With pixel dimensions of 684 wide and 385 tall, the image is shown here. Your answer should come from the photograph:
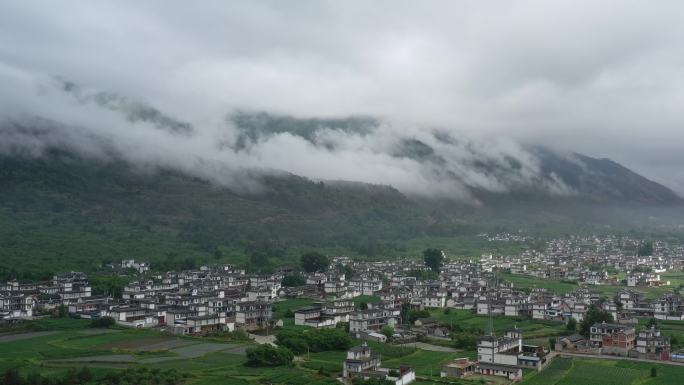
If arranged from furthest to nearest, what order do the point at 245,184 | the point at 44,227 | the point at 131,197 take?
the point at 245,184, the point at 131,197, the point at 44,227

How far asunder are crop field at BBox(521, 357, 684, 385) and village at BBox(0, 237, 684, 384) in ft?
3.51

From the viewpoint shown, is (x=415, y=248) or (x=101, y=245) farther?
(x=415, y=248)

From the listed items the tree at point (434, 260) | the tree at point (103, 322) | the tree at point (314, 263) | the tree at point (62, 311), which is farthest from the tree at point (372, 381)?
the tree at point (434, 260)

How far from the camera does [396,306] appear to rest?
56.2m

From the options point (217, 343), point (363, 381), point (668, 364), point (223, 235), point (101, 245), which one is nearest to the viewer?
point (363, 381)

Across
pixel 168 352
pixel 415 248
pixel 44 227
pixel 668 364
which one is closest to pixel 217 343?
pixel 168 352

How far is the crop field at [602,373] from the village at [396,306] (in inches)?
42.1

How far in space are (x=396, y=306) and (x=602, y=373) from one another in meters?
24.0

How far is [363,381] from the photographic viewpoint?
3011cm

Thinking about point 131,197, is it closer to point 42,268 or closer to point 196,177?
point 196,177

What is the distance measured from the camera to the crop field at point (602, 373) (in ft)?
105

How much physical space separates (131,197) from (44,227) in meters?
28.9

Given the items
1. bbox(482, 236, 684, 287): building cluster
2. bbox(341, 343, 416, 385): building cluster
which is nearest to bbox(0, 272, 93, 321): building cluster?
bbox(341, 343, 416, 385): building cluster

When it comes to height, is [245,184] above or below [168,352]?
above
